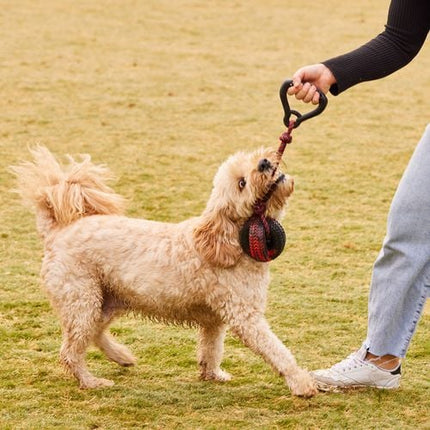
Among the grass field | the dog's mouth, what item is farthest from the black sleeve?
the grass field

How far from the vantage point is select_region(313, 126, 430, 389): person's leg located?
130 inches

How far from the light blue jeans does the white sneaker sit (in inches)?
2.9

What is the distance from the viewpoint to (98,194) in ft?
12.7

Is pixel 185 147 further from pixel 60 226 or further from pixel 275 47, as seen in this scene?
pixel 275 47

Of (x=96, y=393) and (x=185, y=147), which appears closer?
(x=96, y=393)

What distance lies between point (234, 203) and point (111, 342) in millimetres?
884

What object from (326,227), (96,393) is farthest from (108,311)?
(326,227)

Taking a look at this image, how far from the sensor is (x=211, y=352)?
12.3ft

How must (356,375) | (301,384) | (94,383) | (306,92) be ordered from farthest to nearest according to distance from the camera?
(94,383)
(356,375)
(301,384)
(306,92)

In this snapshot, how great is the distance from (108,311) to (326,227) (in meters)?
2.38

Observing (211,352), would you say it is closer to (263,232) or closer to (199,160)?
(263,232)

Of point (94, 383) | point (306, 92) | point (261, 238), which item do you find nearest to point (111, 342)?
point (94, 383)

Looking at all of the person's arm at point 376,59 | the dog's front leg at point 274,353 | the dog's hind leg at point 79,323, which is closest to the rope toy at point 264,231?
the person's arm at point 376,59

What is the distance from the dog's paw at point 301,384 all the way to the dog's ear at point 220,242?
18.8 inches
